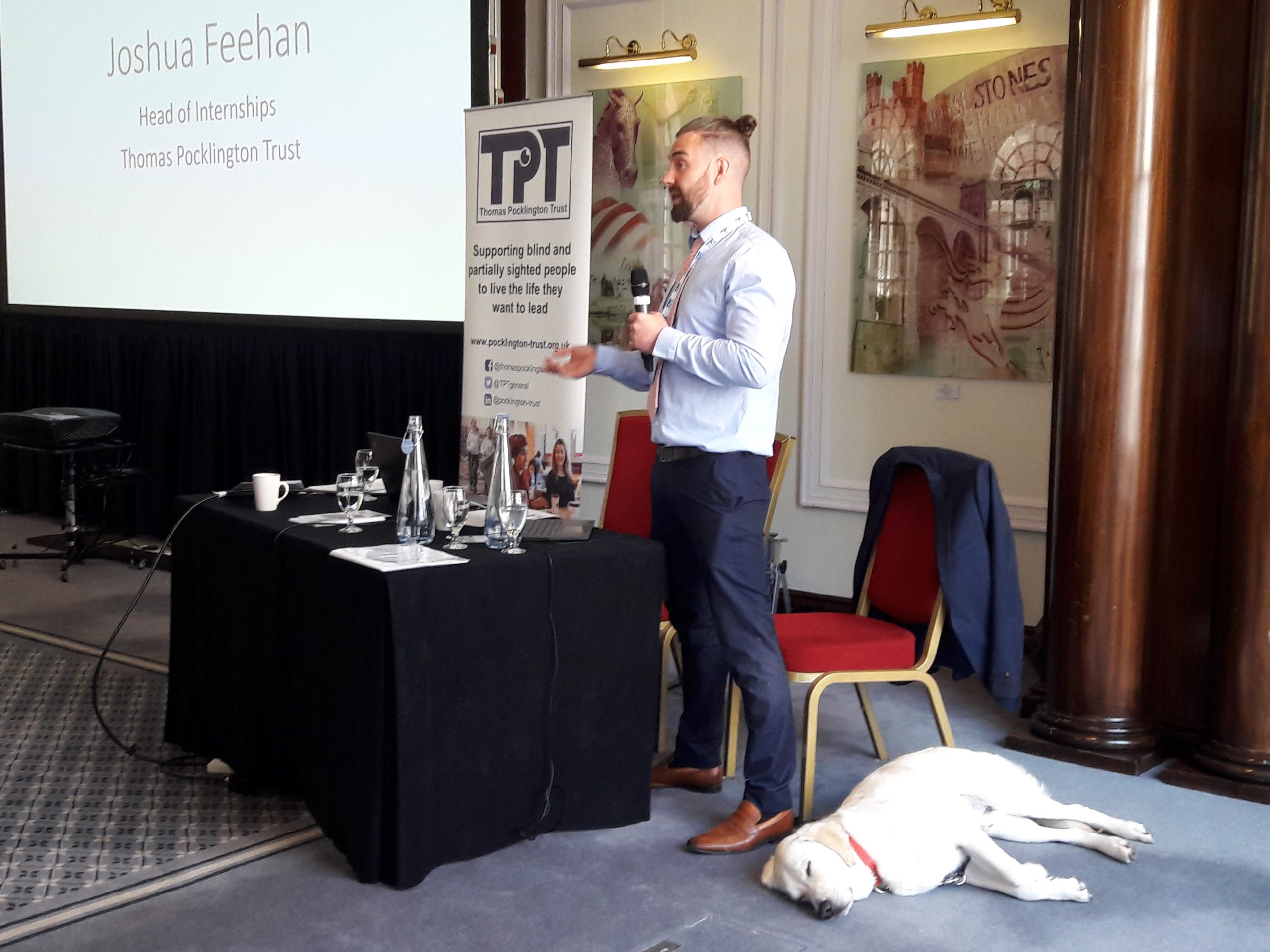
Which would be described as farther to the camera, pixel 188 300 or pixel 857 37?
pixel 188 300

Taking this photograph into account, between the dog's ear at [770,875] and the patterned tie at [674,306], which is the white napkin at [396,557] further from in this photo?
the dog's ear at [770,875]

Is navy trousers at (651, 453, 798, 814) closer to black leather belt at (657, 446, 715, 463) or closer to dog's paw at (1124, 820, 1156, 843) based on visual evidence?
black leather belt at (657, 446, 715, 463)

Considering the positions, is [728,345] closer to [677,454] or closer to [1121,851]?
[677,454]

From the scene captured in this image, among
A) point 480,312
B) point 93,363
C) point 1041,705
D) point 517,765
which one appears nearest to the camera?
point 517,765

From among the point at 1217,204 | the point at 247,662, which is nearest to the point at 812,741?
the point at 247,662

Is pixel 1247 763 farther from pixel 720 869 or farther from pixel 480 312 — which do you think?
pixel 480 312

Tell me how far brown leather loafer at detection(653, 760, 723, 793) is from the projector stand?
153 inches

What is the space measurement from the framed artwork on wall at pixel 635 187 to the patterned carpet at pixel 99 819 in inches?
105

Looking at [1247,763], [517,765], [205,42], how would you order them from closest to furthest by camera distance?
[517,765], [1247,763], [205,42]

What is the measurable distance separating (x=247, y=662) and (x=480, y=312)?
1704 mm

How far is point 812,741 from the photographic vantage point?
3.06 meters

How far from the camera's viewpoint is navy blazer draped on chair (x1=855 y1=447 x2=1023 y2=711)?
10.2 feet

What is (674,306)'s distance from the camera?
3.08m

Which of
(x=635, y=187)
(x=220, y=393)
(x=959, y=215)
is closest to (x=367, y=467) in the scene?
(x=959, y=215)
